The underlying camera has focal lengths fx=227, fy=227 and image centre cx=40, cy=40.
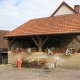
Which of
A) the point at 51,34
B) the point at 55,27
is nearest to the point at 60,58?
the point at 51,34

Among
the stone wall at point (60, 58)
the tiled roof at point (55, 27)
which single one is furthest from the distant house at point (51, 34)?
the stone wall at point (60, 58)

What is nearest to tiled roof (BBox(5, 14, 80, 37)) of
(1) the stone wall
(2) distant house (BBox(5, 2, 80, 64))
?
(2) distant house (BBox(5, 2, 80, 64))

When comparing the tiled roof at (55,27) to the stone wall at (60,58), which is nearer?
the stone wall at (60,58)

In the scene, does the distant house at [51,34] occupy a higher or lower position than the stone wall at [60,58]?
higher

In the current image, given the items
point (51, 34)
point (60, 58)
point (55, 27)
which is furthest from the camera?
point (55, 27)

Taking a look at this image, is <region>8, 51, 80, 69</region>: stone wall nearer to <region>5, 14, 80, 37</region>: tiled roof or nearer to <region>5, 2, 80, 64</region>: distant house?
<region>5, 2, 80, 64</region>: distant house

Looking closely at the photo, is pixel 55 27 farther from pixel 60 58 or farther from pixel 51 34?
pixel 60 58

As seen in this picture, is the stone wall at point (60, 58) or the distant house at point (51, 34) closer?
the stone wall at point (60, 58)

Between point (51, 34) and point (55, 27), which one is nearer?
point (51, 34)

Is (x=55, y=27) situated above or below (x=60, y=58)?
above

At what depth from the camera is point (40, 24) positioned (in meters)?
20.5

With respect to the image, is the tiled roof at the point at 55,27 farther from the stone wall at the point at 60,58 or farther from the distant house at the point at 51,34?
the stone wall at the point at 60,58

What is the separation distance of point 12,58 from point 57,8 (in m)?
8.60

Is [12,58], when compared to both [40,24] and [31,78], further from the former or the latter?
[31,78]
